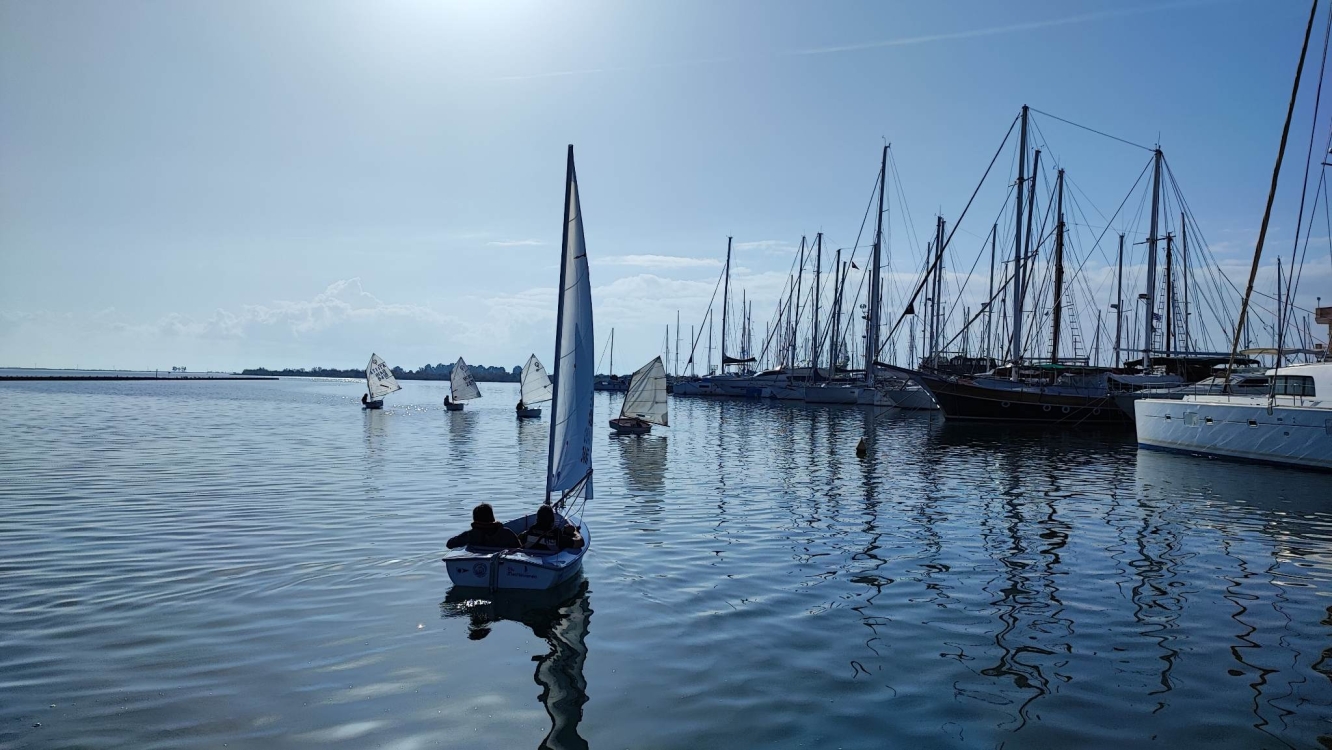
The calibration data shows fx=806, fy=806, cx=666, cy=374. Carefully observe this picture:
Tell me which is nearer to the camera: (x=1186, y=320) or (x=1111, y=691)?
(x=1111, y=691)

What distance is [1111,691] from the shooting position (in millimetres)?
11180

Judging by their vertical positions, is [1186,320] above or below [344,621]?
above

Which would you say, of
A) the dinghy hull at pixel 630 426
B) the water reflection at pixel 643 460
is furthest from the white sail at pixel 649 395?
the water reflection at pixel 643 460

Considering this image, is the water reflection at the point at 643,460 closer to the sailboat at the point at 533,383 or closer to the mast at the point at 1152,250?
the sailboat at the point at 533,383

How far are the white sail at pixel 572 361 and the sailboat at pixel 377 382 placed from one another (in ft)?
251

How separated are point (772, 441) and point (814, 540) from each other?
34275mm

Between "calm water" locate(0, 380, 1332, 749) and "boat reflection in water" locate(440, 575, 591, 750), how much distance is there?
6 cm

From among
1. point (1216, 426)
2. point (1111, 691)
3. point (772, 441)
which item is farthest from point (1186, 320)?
point (1111, 691)

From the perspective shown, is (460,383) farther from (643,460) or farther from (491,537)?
(491,537)

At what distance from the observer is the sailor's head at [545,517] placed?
16.7 m

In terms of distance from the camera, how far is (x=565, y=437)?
19625 mm

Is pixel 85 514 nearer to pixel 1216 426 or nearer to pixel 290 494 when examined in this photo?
pixel 290 494

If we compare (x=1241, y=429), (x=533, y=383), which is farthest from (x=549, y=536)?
(x=533, y=383)

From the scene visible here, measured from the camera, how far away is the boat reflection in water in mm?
Result: 10086
